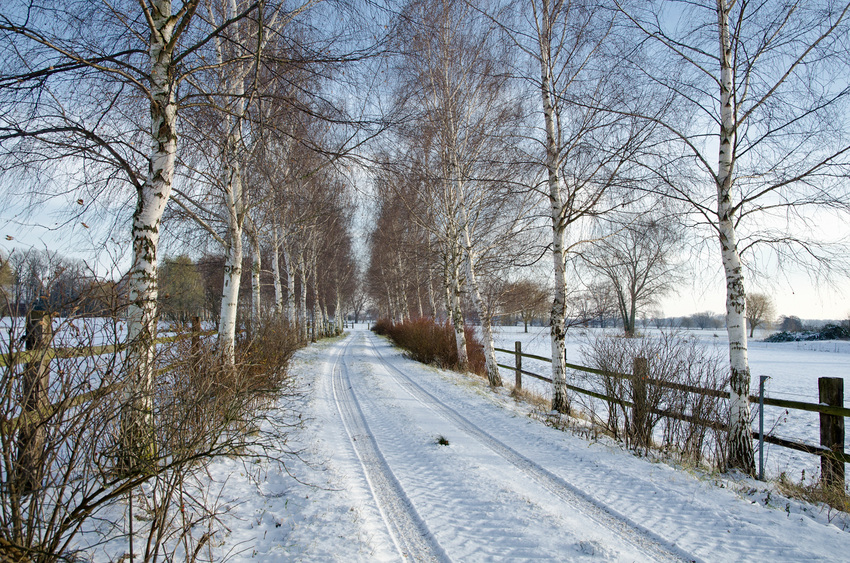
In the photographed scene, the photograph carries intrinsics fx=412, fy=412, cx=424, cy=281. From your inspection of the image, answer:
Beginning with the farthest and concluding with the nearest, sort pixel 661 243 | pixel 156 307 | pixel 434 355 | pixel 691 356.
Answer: pixel 434 355 < pixel 661 243 < pixel 691 356 < pixel 156 307

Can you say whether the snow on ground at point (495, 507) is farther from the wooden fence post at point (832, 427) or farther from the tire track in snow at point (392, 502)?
the wooden fence post at point (832, 427)

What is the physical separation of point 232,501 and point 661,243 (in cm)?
664

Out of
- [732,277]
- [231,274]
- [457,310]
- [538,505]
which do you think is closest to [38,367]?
[538,505]

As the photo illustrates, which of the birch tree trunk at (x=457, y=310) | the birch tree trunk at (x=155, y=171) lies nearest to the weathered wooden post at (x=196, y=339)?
the birch tree trunk at (x=155, y=171)

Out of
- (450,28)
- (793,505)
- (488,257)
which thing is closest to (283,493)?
(793,505)

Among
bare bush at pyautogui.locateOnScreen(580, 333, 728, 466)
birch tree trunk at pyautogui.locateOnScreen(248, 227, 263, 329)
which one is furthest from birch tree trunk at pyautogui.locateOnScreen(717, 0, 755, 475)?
birch tree trunk at pyautogui.locateOnScreen(248, 227, 263, 329)

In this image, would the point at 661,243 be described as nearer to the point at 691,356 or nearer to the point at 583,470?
the point at 691,356

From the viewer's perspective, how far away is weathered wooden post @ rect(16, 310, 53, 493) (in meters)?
1.99

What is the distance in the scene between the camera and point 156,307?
3506 mm

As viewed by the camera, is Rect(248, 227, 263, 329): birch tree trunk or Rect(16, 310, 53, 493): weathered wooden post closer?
Rect(16, 310, 53, 493): weathered wooden post

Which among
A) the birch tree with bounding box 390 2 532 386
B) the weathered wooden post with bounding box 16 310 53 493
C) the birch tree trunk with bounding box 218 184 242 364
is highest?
the birch tree with bounding box 390 2 532 386

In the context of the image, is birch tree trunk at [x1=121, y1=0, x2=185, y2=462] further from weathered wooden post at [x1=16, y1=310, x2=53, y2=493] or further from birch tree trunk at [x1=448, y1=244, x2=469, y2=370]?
birch tree trunk at [x1=448, y1=244, x2=469, y2=370]

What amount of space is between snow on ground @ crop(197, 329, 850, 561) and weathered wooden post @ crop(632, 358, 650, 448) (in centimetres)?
45

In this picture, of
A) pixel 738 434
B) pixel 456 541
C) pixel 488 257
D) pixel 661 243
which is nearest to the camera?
pixel 456 541
